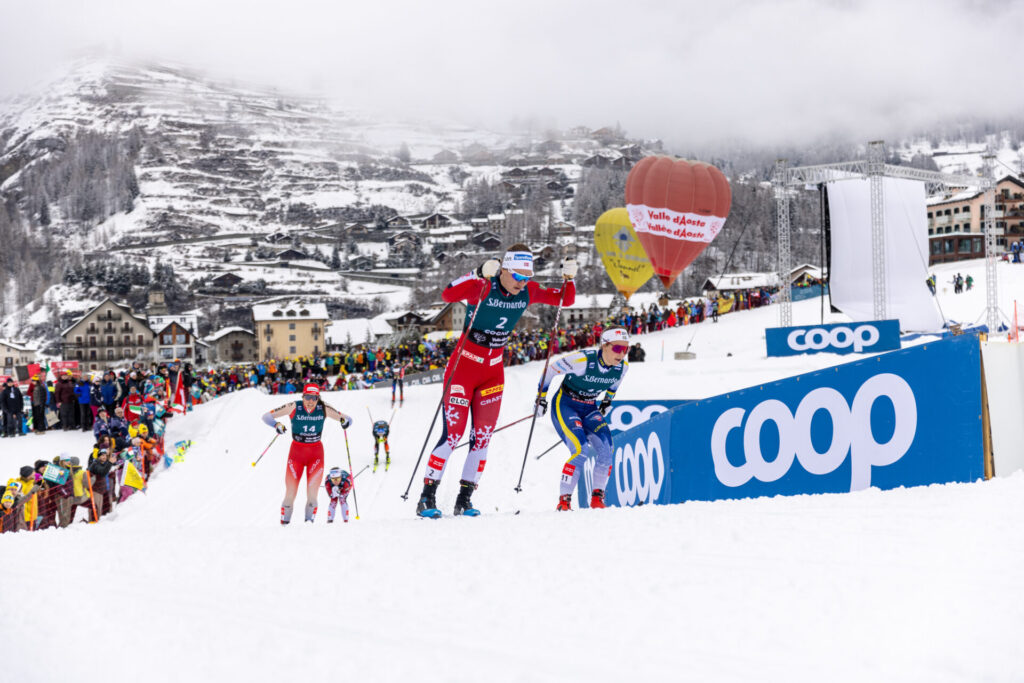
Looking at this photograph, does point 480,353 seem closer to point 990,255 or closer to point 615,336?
point 615,336

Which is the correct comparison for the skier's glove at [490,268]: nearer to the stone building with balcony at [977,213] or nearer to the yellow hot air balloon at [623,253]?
the yellow hot air balloon at [623,253]

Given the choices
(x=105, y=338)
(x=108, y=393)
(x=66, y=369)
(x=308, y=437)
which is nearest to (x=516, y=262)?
(x=308, y=437)

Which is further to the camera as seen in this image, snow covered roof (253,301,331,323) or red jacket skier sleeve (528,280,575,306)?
snow covered roof (253,301,331,323)

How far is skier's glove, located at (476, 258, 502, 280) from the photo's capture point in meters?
6.22

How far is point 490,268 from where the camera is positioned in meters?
6.23

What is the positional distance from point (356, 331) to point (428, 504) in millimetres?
92601

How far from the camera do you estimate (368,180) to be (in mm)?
192250

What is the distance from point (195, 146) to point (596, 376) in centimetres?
20984

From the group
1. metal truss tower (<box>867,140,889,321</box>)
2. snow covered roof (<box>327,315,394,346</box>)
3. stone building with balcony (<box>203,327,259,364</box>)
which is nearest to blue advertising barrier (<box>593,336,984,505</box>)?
metal truss tower (<box>867,140,889,321</box>)

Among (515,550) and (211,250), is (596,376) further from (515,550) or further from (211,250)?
(211,250)

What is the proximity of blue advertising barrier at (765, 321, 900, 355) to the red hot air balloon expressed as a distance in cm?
634

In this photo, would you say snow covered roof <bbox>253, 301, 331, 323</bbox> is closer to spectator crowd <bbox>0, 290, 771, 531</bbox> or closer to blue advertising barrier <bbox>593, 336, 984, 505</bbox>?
spectator crowd <bbox>0, 290, 771, 531</bbox>

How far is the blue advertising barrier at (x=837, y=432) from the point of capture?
4988 millimetres

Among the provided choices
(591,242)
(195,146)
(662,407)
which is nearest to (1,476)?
(662,407)
